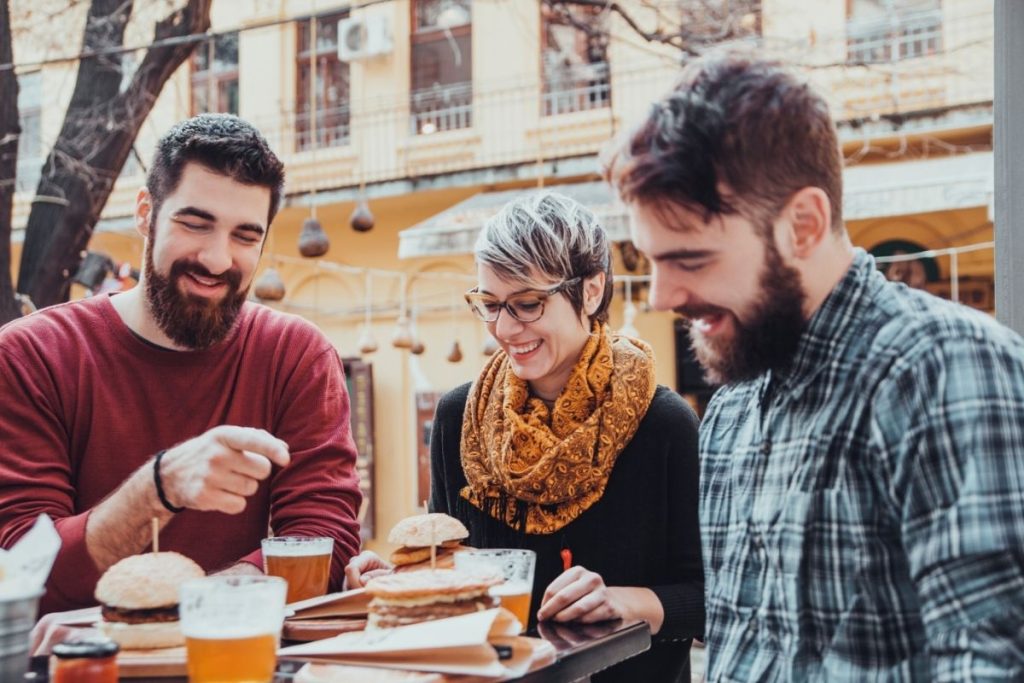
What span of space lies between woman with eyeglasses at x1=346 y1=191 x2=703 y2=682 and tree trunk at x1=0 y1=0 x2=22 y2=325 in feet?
13.6

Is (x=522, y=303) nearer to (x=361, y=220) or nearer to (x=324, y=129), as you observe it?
(x=361, y=220)

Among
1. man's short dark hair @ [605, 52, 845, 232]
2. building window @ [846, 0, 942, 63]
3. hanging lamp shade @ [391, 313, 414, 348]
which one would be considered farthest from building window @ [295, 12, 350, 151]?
man's short dark hair @ [605, 52, 845, 232]

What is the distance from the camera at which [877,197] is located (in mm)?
9109

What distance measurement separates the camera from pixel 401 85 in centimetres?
1348

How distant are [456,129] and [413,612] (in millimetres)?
11575

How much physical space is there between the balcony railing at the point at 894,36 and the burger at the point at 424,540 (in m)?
9.19

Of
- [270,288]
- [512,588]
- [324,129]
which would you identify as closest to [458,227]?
[270,288]

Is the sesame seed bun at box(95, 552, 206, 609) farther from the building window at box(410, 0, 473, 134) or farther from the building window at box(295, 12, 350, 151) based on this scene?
the building window at box(295, 12, 350, 151)

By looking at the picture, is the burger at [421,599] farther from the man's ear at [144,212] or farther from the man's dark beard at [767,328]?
the man's ear at [144,212]

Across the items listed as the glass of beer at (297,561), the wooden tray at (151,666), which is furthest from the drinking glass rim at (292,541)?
the wooden tray at (151,666)

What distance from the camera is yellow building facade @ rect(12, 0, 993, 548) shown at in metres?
10.2

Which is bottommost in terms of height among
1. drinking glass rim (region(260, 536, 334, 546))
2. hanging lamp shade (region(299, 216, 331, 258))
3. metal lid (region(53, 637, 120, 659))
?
metal lid (region(53, 637, 120, 659))

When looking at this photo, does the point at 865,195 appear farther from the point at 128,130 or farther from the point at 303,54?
the point at 303,54

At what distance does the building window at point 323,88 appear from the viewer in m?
14.0
